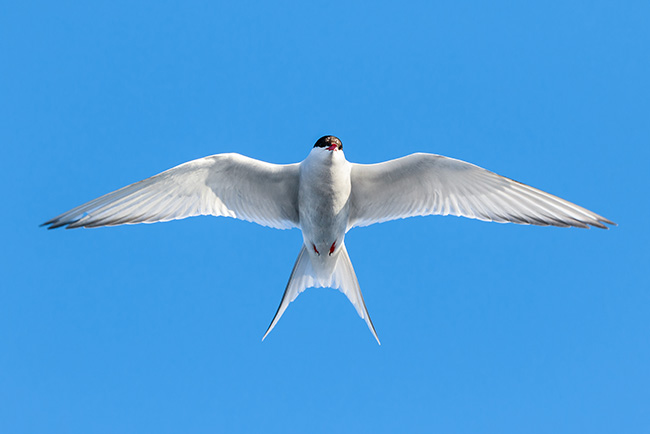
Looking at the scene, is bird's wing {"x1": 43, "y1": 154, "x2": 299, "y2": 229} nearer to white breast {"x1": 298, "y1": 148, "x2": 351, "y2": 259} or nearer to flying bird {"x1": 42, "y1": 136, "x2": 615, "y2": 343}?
flying bird {"x1": 42, "y1": 136, "x2": 615, "y2": 343}

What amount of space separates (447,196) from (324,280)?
1.99 m

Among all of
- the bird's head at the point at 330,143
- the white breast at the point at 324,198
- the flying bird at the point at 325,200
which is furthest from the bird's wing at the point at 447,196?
the bird's head at the point at 330,143

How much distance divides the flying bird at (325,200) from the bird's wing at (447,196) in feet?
0.04

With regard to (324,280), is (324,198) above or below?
above

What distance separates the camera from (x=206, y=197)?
259 inches

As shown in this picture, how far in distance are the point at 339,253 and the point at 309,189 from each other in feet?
3.68

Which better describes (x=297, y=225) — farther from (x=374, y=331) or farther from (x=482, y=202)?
(x=482, y=202)

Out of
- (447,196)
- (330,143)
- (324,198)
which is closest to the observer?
(330,143)

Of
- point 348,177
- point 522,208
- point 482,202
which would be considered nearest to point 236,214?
point 348,177

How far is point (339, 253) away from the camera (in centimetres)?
690

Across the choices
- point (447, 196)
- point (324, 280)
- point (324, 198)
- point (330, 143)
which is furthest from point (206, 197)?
point (447, 196)

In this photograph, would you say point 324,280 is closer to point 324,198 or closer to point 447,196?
point 324,198

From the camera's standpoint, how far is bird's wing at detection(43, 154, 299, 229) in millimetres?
6090

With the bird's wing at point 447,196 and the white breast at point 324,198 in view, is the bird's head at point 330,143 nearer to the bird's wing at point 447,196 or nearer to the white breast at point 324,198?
the white breast at point 324,198
